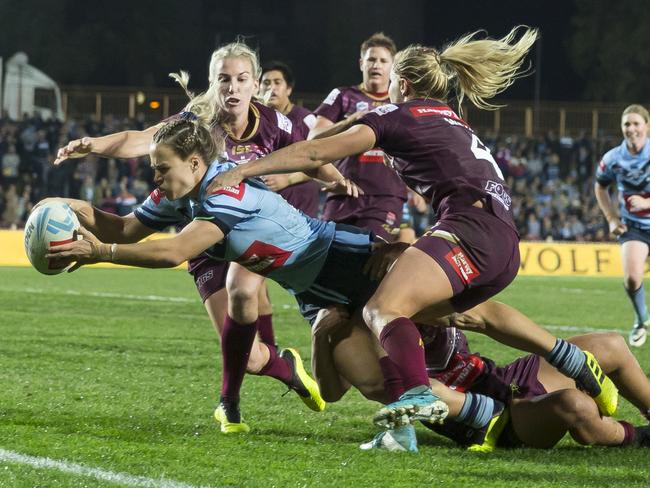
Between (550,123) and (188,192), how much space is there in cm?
2949

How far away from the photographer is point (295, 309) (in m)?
13.8

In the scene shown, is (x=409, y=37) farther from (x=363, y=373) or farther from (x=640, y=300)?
(x=363, y=373)

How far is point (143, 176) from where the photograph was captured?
88.7ft

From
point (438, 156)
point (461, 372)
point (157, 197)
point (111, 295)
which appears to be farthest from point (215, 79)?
point (111, 295)

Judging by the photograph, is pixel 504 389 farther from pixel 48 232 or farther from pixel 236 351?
pixel 48 232

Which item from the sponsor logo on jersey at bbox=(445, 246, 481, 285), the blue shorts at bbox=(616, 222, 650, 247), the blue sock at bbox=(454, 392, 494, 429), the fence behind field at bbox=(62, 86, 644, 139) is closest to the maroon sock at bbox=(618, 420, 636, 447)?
the blue sock at bbox=(454, 392, 494, 429)

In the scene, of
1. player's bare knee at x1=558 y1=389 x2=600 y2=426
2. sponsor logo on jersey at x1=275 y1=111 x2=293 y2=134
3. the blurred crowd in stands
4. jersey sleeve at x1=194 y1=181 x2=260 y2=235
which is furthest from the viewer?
the blurred crowd in stands

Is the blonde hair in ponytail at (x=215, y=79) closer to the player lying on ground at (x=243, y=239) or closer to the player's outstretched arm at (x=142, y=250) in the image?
the player lying on ground at (x=243, y=239)

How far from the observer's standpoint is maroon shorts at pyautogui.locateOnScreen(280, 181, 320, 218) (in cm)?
803

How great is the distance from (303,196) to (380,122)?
131 inches

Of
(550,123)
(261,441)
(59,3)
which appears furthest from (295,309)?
(59,3)

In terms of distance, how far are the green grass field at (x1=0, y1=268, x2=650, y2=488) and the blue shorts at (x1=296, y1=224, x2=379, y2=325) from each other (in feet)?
2.12

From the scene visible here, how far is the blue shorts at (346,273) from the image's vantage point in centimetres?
533

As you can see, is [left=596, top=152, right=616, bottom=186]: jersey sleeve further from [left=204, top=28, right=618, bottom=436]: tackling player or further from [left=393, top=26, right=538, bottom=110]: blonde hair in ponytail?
[left=204, top=28, right=618, bottom=436]: tackling player
